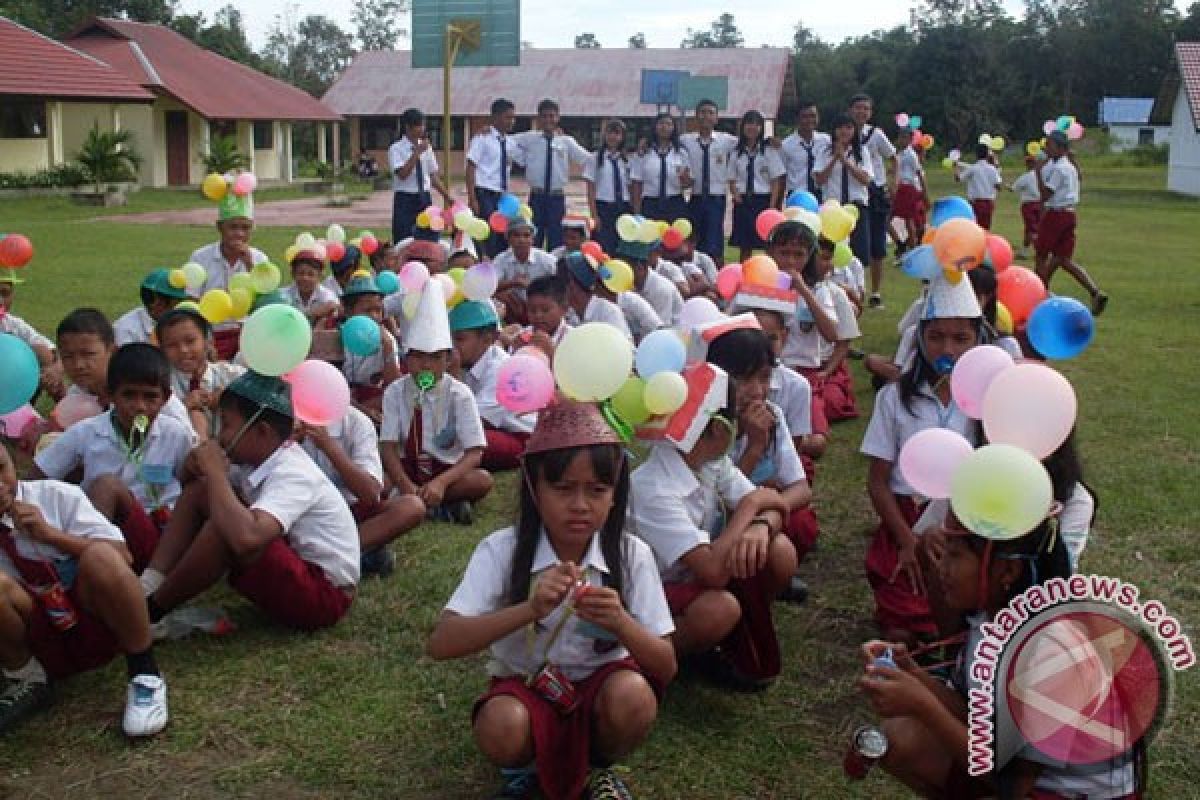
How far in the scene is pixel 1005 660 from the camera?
6.51 feet

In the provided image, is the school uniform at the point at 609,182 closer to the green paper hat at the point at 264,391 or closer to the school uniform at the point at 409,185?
the school uniform at the point at 409,185

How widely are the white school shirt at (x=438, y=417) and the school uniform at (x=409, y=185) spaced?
19.5ft

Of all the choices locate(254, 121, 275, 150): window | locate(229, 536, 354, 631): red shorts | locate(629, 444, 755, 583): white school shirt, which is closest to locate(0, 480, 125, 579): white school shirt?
locate(229, 536, 354, 631): red shorts

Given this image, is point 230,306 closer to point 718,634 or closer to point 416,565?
point 416,565

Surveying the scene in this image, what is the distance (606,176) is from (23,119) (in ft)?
63.2

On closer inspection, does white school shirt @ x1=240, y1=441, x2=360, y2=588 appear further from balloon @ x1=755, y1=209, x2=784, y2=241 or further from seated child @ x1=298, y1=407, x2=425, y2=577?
balloon @ x1=755, y1=209, x2=784, y2=241

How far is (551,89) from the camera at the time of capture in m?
38.2

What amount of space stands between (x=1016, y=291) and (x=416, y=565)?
8.14 ft

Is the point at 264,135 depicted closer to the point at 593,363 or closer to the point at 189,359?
the point at 189,359

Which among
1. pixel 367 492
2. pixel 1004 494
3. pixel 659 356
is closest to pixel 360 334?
pixel 367 492

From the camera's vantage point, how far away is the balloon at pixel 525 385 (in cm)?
330

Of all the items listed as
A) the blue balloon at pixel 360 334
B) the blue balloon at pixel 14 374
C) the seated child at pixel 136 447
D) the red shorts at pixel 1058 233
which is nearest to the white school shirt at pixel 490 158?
the red shorts at pixel 1058 233

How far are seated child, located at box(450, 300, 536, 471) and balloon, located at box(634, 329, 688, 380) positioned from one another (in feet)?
7.65

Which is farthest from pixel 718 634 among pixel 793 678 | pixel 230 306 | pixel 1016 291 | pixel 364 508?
pixel 230 306
